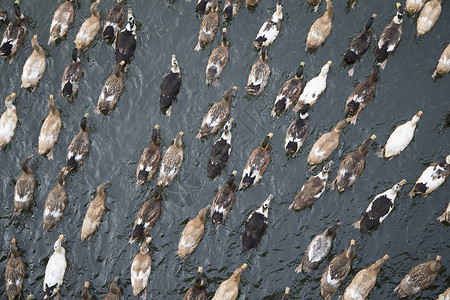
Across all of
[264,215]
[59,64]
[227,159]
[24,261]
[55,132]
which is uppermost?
[59,64]

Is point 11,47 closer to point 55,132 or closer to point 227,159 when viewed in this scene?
point 55,132

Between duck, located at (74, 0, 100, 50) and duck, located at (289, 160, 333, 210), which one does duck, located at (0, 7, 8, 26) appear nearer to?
duck, located at (74, 0, 100, 50)

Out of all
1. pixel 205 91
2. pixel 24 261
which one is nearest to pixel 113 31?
pixel 205 91

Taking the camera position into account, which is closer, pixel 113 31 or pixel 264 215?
pixel 264 215

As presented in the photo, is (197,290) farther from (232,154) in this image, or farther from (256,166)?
(232,154)

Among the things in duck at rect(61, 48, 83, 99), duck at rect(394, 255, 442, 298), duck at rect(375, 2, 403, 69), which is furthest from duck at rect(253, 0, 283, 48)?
duck at rect(394, 255, 442, 298)

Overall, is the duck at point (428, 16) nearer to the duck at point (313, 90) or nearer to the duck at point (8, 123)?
the duck at point (313, 90)
